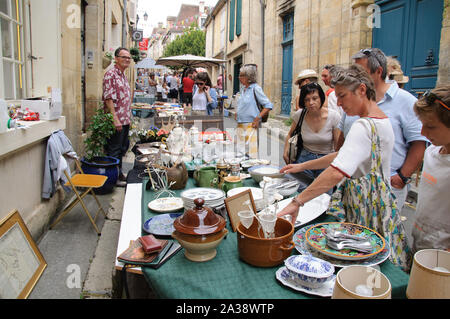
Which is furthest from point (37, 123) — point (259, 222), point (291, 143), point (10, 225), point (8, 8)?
point (259, 222)

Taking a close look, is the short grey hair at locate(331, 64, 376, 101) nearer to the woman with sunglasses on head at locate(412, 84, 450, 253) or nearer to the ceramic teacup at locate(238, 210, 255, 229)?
the woman with sunglasses on head at locate(412, 84, 450, 253)

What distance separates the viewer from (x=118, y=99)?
5.13 meters

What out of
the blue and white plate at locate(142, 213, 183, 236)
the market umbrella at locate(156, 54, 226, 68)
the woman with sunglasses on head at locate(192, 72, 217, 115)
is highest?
the market umbrella at locate(156, 54, 226, 68)

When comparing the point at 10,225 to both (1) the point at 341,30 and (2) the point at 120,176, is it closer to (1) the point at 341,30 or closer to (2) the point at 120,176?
(2) the point at 120,176

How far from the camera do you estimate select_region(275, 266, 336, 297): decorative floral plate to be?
4.21 feet

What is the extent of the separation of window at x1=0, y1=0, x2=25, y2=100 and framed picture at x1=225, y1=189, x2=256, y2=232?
8.20ft

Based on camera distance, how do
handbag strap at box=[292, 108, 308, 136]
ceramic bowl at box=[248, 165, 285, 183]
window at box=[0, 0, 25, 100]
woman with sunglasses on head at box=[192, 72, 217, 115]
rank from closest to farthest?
ceramic bowl at box=[248, 165, 285, 183], handbag strap at box=[292, 108, 308, 136], window at box=[0, 0, 25, 100], woman with sunglasses on head at box=[192, 72, 217, 115]

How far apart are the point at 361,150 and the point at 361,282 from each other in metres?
0.70

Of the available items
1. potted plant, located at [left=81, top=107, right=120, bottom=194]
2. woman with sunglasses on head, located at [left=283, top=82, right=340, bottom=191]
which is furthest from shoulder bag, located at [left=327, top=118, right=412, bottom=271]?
potted plant, located at [left=81, top=107, right=120, bottom=194]

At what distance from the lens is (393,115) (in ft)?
8.23

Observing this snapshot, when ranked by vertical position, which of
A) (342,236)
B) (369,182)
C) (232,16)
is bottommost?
(342,236)

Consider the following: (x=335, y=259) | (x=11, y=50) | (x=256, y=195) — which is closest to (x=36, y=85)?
(x=11, y=50)

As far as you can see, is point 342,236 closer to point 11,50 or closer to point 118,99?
point 11,50

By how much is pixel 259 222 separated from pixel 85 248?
2.34m
